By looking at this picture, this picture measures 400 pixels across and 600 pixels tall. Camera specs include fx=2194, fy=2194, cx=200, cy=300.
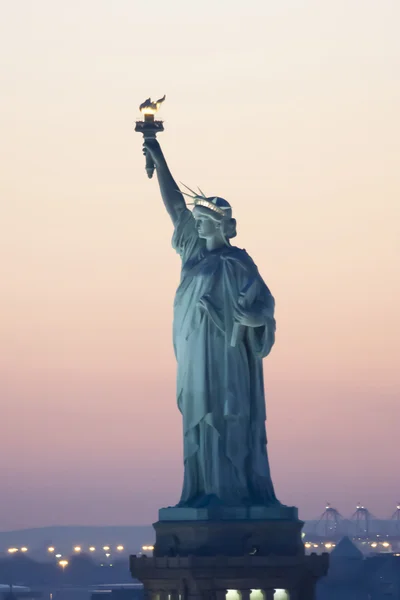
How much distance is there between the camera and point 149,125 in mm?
39469

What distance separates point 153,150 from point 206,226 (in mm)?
1888

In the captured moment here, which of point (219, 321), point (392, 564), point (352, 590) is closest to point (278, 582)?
point (219, 321)

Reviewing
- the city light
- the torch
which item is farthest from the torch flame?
the city light

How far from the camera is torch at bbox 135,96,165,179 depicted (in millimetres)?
39406

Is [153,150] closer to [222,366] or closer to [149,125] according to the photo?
[149,125]

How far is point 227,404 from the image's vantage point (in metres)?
38.0

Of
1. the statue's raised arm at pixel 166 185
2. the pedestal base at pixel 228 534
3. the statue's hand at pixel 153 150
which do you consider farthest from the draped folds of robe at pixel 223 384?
the statue's hand at pixel 153 150

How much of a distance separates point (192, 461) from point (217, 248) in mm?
3810

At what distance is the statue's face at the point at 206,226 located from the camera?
1516 inches

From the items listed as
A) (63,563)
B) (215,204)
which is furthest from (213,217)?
(63,563)

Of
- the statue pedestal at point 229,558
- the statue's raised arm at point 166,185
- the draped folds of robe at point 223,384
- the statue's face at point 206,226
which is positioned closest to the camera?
the statue pedestal at point 229,558

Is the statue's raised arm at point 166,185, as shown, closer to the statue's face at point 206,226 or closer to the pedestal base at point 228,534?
the statue's face at point 206,226

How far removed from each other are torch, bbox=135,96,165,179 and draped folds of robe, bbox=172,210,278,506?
214 cm

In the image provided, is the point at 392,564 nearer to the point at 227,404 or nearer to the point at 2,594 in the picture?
the point at 2,594
